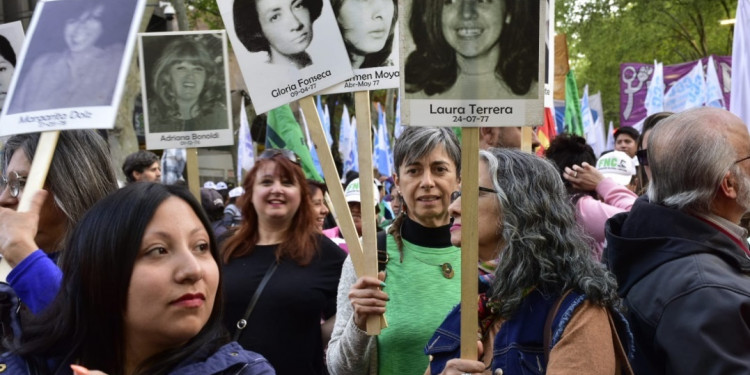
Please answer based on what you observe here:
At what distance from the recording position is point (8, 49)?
4.32 metres

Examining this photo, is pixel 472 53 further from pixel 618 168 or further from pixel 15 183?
pixel 618 168

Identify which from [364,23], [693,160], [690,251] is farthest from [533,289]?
[364,23]

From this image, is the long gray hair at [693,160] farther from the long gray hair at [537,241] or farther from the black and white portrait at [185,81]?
the black and white portrait at [185,81]

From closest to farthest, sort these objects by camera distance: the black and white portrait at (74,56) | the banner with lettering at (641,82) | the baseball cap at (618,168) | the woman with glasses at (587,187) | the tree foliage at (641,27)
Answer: the black and white portrait at (74,56) → the woman with glasses at (587,187) → the baseball cap at (618,168) → the banner with lettering at (641,82) → the tree foliage at (641,27)

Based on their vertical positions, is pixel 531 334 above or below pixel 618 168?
below

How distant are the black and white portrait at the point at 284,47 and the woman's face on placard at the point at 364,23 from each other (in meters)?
0.09

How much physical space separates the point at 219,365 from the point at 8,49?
107 inches

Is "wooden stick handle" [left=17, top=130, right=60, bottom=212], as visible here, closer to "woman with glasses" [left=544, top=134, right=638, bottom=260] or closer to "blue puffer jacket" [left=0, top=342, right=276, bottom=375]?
"blue puffer jacket" [left=0, top=342, right=276, bottom=375]

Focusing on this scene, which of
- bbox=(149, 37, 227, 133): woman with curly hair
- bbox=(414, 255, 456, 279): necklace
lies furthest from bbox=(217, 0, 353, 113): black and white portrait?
bbox=(414, 255, 456, 279): necklace

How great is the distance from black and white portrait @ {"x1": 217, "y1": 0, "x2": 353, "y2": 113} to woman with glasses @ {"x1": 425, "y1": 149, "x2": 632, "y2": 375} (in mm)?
1133

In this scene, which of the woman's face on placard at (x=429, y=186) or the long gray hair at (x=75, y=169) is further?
the woman's face on placard at (x=429, y=186)

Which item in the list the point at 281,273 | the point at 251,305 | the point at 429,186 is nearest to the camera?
the point at 429,186

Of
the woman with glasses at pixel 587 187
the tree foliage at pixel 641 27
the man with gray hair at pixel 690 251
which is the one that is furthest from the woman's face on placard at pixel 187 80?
the tree foliage at pixel 641 27

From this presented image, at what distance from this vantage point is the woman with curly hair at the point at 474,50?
10.1 feet
